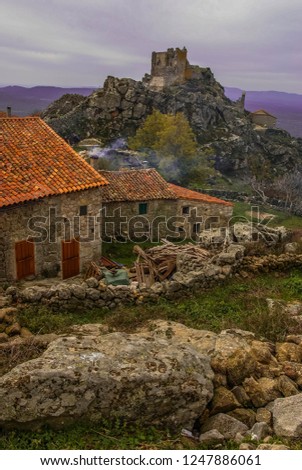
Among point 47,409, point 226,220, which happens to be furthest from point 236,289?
point 226,220

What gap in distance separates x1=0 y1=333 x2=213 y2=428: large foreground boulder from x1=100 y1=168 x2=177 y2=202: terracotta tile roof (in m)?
20.7

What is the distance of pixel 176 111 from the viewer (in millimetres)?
76812

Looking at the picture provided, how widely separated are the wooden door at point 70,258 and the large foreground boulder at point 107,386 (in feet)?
38.9

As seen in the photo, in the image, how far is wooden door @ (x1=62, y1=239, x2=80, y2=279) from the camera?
714 inches

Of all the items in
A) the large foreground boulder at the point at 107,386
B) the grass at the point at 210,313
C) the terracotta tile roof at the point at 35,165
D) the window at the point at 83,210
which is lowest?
the grass at the point at 210,313

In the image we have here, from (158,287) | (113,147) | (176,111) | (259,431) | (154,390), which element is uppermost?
(176,111)

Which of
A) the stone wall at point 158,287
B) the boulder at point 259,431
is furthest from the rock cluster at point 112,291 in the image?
the boulder at point 259,431

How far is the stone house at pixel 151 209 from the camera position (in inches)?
1067

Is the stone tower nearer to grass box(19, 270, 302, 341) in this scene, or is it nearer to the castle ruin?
the castle ruin

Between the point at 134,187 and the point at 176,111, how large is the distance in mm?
53227

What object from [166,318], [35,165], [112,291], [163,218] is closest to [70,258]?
[35,165]

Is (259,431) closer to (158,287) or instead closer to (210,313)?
(210,313)

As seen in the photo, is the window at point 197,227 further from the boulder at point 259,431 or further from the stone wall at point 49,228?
the boulder at point 259,431

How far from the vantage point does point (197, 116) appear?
77.9m
